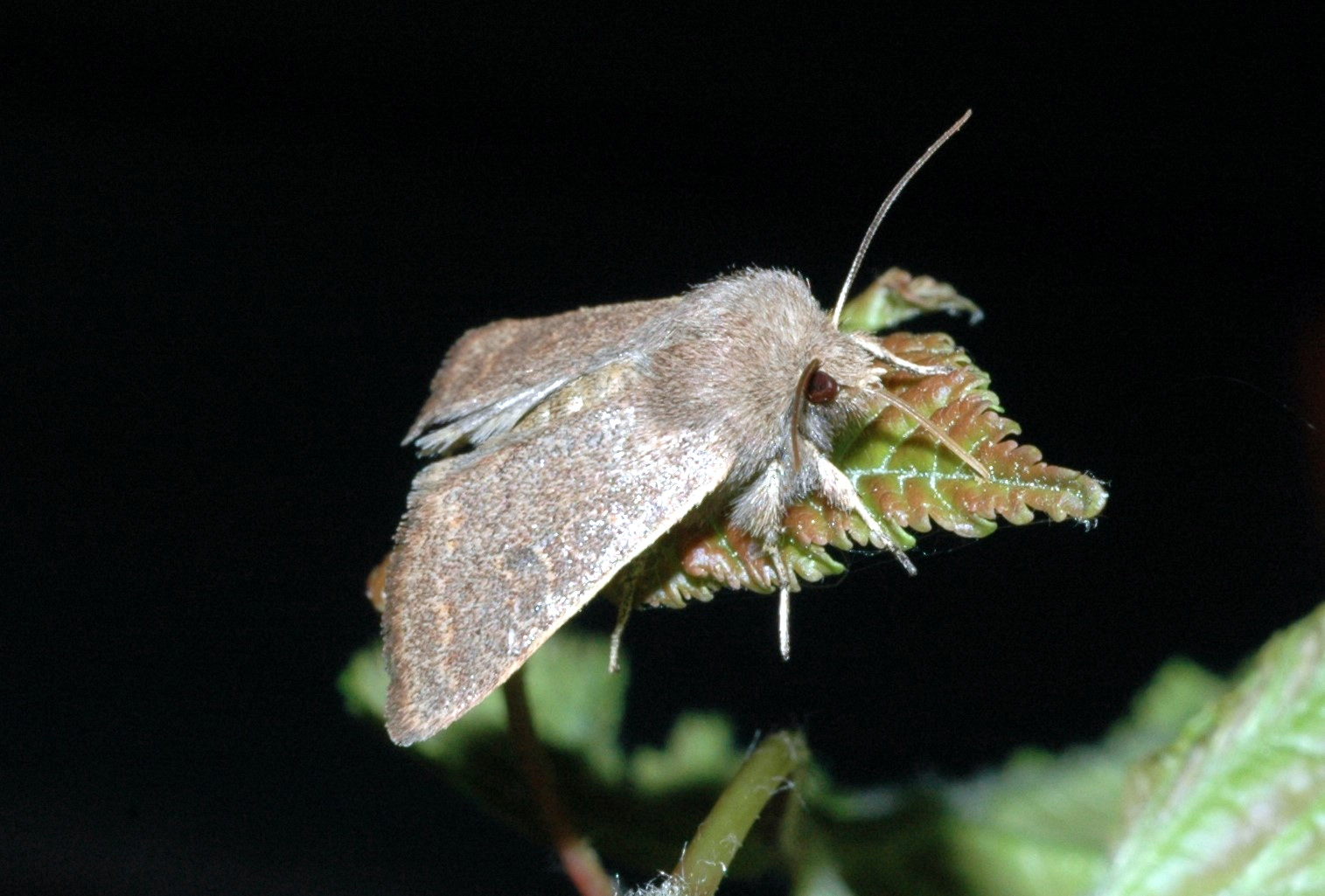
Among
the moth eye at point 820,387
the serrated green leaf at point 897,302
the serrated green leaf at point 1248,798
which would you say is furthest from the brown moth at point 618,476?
the serrated green leaf at point 1248,798

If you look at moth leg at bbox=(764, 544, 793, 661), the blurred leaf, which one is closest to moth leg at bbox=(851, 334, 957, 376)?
moth leg at bbox=(764, 544, 793, 661)

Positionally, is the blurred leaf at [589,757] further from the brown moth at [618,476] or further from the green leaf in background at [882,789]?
the brown moth at [618,476]

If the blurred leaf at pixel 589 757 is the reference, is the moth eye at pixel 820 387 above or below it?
above

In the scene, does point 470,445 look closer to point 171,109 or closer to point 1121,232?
point 1121,232

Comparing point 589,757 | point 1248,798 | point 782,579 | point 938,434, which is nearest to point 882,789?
point 589,757

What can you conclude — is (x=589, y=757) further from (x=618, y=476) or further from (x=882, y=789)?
(x=618, y=476)

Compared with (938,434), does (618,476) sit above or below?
below
